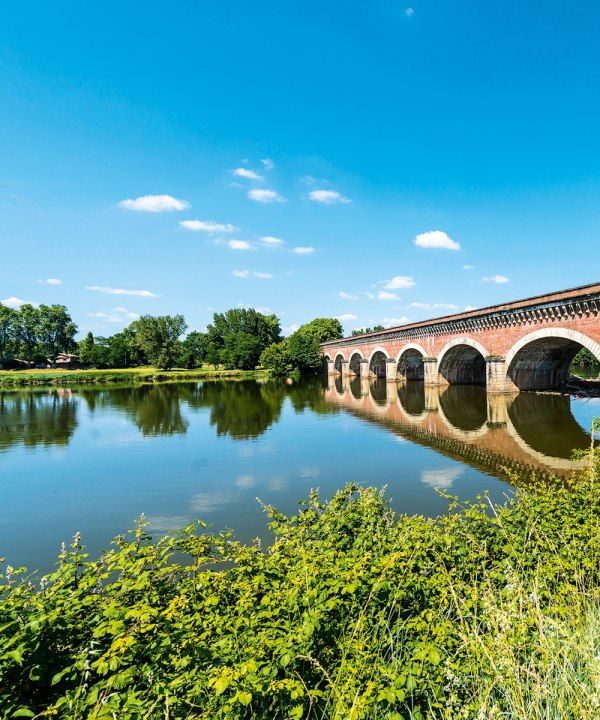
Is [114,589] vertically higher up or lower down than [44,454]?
higher up

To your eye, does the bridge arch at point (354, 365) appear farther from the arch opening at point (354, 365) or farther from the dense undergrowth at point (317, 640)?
the dense undergrowth at point (317, 640)

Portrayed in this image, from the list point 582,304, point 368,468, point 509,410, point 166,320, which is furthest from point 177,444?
point 166,320

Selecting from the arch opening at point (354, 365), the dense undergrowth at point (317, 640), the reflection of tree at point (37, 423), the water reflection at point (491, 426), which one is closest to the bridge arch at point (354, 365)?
the arch opening at point (354, 365)

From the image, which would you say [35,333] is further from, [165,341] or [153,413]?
[153,413]

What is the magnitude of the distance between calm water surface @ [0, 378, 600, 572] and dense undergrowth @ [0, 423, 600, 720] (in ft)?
15.4

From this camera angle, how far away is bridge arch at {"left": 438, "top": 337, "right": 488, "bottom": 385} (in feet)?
131

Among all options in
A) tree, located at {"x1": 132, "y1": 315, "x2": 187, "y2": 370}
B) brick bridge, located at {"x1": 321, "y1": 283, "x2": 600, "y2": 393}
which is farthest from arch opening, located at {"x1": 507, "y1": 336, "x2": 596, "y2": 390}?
tree, located at {"x1": 132, "y1": 315, "x2": 187, "y2": 370}

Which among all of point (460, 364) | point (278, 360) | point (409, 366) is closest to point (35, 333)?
point (278, 360)

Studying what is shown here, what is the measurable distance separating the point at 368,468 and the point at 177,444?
34.4 ft

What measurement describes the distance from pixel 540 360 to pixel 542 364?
2.51 feet

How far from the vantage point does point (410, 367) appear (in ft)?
181

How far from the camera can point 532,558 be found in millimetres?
5133

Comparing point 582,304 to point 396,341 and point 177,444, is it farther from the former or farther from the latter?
point 396,341

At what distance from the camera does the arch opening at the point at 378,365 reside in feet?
207
